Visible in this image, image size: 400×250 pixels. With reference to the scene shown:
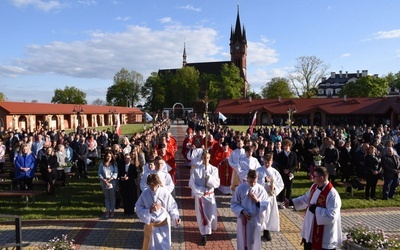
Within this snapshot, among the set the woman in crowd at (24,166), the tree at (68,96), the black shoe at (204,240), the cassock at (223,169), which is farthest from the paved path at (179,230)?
the tree at (68,96)

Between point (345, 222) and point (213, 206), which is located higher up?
point (213, 206)

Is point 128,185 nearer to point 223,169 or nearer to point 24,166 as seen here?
point 223,169

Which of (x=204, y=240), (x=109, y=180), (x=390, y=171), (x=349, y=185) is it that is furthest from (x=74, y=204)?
(x=390, y=171)

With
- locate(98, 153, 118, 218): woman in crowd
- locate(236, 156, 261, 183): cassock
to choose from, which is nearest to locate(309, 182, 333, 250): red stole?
locate(236, 156, 261, 183): cassock

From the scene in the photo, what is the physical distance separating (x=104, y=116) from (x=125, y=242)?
53.8 meters

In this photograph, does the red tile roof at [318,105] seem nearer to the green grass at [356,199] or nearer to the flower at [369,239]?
the green grass at [356,199]

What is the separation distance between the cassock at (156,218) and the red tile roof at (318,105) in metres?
41.1

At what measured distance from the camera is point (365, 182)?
10906 millimetres

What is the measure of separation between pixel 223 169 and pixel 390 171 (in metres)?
5.64

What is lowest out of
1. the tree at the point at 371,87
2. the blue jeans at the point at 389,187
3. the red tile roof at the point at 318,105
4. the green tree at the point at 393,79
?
the blue jeans at the point at 389,187

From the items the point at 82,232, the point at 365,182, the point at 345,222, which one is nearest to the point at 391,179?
the point at 365,182

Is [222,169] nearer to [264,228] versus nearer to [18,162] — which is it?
[264,228]

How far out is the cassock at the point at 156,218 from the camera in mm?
5754

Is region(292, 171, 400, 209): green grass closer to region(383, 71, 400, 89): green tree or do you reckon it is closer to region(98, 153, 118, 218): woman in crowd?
region(98, 153, 118, 218): woman in crowd
